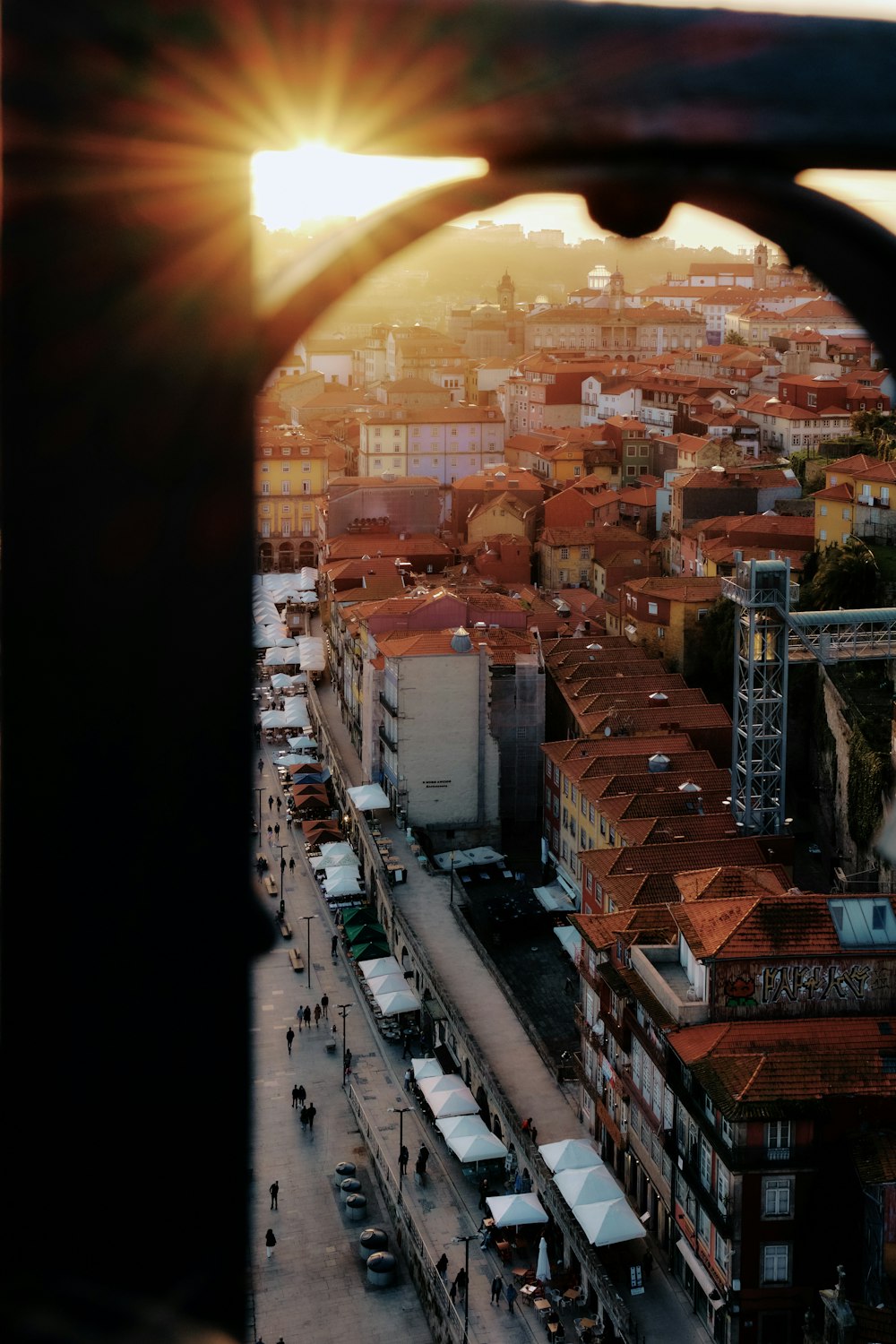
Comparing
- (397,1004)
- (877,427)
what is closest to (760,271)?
(877,427)

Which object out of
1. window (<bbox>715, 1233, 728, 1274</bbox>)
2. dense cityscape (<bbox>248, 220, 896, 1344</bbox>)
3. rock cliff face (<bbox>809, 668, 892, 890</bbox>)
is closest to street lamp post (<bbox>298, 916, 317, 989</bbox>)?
dense cityscape (<bbox>248, 220, 896, 1344</bbox>)

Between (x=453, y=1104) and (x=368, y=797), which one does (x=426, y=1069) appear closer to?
(x=453, y=1104)

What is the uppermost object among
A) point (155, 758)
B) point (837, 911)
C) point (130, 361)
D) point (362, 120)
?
point (362, 120)

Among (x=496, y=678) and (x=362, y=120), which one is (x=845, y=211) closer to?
(x=362, y=120)

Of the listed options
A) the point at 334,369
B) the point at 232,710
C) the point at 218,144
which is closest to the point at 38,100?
the point at 218,144

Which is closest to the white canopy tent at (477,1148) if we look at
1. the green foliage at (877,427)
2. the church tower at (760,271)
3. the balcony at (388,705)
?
the balcony at (388,705)
